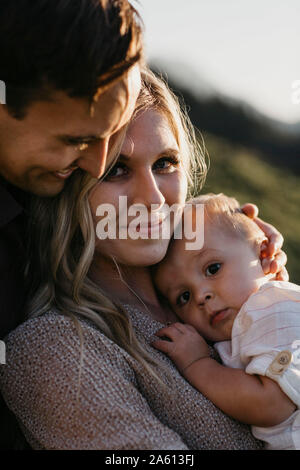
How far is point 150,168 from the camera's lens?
248 cm

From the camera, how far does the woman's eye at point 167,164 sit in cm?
259

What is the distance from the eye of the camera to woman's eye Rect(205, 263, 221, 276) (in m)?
2.61

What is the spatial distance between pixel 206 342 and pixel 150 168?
2.35 ft

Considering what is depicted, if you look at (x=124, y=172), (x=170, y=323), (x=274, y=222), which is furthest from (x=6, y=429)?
(x=274, y=222)

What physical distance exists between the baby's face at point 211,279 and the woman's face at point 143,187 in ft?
0.45

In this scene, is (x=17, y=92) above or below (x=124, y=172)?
above

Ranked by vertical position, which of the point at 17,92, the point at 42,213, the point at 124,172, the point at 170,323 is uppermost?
the point at 17,92

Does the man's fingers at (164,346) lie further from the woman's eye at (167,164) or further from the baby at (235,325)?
the woman's eye at (167,164)

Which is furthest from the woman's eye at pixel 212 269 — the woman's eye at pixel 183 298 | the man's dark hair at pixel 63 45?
the man's dark hair at pixel 63 45

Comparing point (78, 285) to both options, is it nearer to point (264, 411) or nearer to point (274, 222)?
point (264, 411)

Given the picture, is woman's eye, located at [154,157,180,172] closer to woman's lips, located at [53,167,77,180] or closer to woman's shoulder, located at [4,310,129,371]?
woman's lips, located at [53,167,77,180]

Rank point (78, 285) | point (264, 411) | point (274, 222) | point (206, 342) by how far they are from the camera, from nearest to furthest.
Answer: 1. point (264, 411)
2. point (78, 285)
3. point (206, 342)
4. point (274, 222)

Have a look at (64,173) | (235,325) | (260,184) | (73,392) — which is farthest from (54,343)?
(260,184)

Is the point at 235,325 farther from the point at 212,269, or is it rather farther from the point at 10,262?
the point at 10,262
